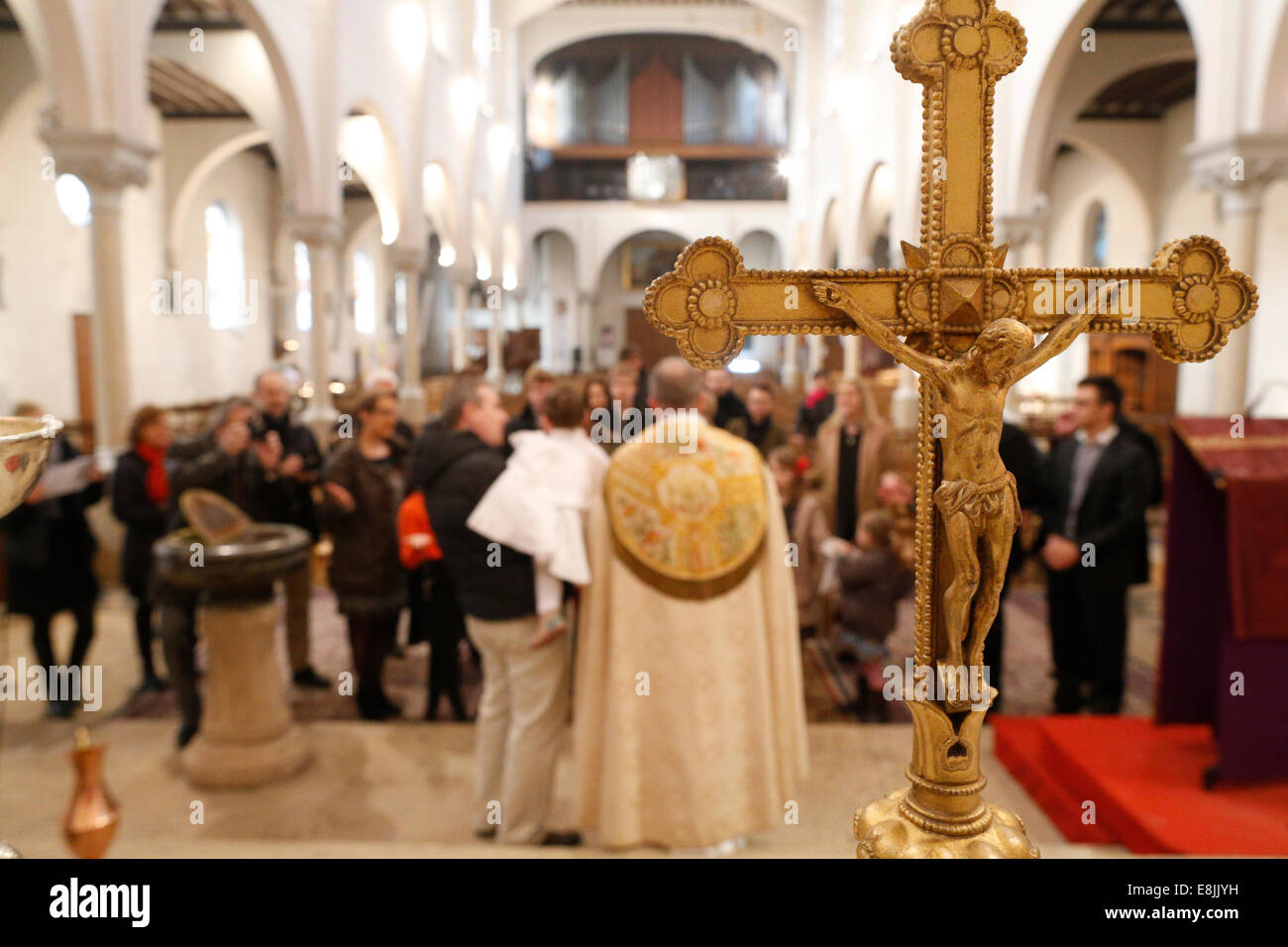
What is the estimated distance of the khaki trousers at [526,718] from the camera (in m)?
3.25

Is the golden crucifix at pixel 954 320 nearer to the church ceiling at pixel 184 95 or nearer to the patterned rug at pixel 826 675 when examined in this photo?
the patterned rug at pixel 826 675

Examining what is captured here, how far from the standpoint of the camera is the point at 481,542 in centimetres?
332

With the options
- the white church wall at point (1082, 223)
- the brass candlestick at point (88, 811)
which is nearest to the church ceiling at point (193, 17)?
the brass candlestick at point (88, 811)

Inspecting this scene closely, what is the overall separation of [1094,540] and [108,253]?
22.1ft

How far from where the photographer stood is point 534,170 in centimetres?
2505


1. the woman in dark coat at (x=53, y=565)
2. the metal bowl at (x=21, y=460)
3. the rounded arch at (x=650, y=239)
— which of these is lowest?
Answer: the woman in dark coat at (x=53, y=565)

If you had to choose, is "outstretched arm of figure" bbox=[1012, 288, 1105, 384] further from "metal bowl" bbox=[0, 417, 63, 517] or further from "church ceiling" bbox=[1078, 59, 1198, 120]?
"church ceiling" bbox=[1078, 59, 1198, 120]

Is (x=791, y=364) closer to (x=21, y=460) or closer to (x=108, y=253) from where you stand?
(x=108, y=253)

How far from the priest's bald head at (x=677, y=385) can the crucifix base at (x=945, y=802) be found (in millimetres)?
1887

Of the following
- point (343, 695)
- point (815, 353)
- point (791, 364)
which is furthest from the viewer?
point (791, 364)

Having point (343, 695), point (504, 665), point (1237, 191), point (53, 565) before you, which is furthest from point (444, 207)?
point (504, 665)

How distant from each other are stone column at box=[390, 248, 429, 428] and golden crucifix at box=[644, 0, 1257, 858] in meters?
13.0

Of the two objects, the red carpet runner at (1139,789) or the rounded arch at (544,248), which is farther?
the rounded arch at (544,248)
